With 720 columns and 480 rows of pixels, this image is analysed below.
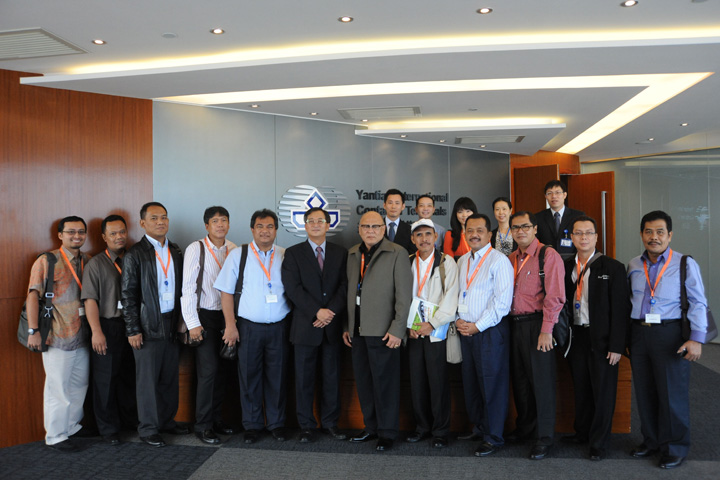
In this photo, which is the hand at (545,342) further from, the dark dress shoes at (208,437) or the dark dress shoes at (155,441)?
the dark dress shoes at (155,441)

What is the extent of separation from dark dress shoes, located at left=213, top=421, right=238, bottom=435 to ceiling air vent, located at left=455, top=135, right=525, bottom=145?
5.51 metres

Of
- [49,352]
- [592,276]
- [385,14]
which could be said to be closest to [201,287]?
[49,352]

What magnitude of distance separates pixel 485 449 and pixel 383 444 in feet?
2.57

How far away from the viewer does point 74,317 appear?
4.43 meters

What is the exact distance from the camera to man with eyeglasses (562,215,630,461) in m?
3.79

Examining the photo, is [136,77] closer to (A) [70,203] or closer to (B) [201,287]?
(A) [70,203]

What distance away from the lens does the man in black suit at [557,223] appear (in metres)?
5.62

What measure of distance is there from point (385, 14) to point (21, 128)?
135 inches

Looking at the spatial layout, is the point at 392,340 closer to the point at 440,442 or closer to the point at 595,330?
the point at 440,442

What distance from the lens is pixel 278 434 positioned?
4371mm

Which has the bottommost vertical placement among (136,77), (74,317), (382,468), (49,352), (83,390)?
(382,468)

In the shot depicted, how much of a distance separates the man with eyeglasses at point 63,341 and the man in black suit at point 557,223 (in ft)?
15.0

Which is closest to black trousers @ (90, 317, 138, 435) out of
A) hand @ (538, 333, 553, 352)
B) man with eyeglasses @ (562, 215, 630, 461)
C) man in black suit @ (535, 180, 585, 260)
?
hand @ (538, 333, 553, 352)

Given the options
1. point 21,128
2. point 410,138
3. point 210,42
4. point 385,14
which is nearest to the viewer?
point 385,14
